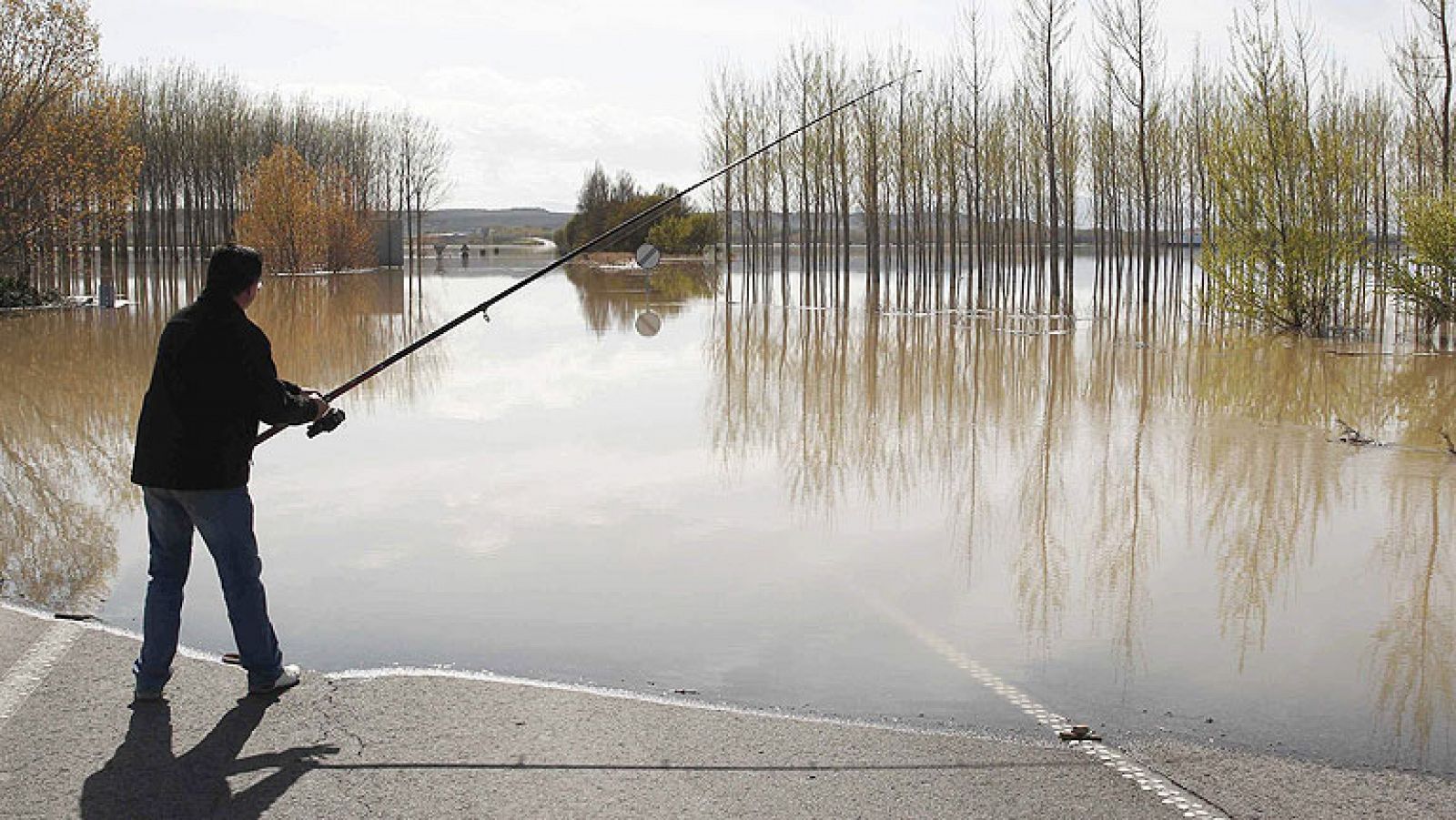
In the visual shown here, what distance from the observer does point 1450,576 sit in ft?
24.2

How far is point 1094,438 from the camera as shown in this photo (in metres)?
12.3

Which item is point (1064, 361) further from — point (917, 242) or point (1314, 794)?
point (917, 242)

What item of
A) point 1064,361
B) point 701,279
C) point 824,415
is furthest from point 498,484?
point 701,279

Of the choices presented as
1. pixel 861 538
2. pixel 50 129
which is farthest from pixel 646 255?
pixel 861 538

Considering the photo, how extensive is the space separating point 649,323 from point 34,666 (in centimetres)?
2147

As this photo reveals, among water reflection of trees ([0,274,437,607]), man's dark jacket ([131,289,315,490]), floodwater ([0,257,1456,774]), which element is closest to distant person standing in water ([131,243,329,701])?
man's dark jacket ([131,289,315,490])

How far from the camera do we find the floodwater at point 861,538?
18.8 ft

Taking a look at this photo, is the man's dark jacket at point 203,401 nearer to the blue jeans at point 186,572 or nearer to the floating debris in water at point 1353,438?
the blue jeans at point 186,572

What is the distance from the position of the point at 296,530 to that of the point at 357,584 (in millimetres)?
1501

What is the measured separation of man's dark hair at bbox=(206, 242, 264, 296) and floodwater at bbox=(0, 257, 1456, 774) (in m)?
1.66

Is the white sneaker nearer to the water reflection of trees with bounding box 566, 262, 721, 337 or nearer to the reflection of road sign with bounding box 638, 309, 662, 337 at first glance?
the reflection of road sign with bounding box 638, 309, 662, 337

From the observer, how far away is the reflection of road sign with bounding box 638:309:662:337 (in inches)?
970

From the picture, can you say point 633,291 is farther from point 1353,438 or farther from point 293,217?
point 1353,438

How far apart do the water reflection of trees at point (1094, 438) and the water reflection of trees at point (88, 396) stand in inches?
181
